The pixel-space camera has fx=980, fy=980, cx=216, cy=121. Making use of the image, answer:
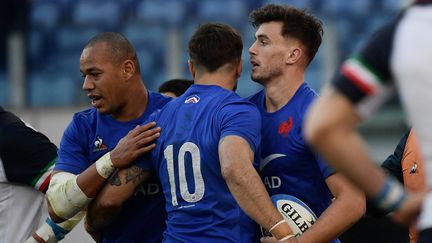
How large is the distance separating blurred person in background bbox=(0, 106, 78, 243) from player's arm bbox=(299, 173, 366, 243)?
1.49m

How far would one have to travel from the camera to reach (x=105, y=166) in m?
4.70

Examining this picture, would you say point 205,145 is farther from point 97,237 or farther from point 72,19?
point 72,19

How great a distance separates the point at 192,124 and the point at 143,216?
765mm

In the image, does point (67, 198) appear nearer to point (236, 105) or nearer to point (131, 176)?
point (131, 176)

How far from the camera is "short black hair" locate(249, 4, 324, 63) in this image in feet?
15.6

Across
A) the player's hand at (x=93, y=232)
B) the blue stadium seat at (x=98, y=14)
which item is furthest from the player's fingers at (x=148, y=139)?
the blue stadium seat at (x=98, y=14)

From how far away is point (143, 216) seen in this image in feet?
16.4

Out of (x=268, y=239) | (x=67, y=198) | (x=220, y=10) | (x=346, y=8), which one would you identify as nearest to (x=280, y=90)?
(x=268, y=239)

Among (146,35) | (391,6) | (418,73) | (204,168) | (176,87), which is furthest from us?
(391,6)

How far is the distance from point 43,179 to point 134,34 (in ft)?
23.8

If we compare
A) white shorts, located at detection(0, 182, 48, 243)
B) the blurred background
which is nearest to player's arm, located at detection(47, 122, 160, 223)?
white shorts, located at detection(0, 182, 48, 243)

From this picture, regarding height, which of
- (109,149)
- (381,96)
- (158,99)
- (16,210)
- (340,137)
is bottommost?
(16,210)

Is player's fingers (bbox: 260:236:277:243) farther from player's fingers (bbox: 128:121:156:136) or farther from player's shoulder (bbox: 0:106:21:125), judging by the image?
player's shoulder (bbox: 0:106:21:125)

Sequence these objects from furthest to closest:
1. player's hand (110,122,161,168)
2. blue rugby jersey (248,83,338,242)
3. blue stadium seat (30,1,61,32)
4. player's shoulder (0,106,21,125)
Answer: blue stadium seat (30,1,61,32), player's shoulder (0,106,21,125), player's hand (110,122,161,168), blue rugby jersey (248,83,338,242)
